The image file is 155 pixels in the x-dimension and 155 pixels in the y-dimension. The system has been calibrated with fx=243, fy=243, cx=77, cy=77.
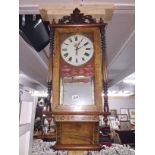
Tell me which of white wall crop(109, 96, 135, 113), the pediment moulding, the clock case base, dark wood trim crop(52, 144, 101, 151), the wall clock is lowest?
white wall crop(109, 96, 135, 113)

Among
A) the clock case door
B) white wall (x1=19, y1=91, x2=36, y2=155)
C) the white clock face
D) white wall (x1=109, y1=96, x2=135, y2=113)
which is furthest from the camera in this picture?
white wall (x1=109, y1=96, x2=135, y2=113)

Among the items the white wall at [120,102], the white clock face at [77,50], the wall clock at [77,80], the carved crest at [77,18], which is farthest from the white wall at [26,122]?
the white wall at [120,102]

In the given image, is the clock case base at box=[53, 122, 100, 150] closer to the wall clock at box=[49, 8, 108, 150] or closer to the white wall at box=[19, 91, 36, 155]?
the wall clock at box=[49, 8, 108, 150]

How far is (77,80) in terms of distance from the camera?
5.01 ft

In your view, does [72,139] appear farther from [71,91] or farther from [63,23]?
[63,23]

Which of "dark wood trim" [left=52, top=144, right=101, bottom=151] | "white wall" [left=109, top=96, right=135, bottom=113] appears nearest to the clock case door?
"dark wood trim" [left=52, top=144, right=101, bottom=151]

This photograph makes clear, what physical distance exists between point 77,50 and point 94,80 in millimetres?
225

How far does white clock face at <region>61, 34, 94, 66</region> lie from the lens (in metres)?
1.55

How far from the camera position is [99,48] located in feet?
5.11

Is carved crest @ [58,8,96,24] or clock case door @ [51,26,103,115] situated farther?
carved crest @ [58,8,96,24]

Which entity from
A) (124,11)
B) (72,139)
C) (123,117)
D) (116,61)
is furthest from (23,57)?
(123,117)

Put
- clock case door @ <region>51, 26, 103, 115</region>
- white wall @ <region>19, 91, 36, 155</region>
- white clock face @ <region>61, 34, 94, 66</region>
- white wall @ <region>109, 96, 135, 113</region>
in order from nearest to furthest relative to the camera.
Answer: white wall @ <region>19, 91, 36, 155</region>, clock case door @ <region>51, 26, 103, 115</region>, white clock face @ <region>61, 34, 94, 66</region>, white wall @ <region>109, 96, 135, 113</region>
